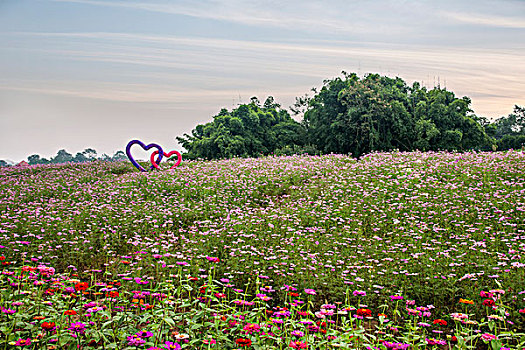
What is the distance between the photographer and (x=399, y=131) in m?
23.1

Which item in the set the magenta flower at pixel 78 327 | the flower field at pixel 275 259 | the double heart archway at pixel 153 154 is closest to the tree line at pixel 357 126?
the double heart archway at pixel 153 154

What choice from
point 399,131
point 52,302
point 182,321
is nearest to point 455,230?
point 182,321

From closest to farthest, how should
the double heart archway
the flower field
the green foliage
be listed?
the flower field → the double heart archway → the green foliage

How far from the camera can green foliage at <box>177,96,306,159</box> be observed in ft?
80.1

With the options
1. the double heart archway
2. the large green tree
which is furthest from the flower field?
the large green tree

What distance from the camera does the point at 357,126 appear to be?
22.3 m

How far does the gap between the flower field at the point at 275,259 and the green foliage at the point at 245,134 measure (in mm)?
11571

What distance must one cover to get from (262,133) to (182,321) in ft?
76.7

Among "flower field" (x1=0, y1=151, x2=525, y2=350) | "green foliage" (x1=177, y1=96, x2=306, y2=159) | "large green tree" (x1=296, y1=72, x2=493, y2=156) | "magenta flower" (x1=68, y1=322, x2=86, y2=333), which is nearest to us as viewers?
"magenta flower" (x1=68, y1=322, x2=86, y2=333)

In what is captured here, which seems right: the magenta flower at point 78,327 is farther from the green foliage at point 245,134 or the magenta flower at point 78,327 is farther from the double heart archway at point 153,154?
the green foliage at point 245,134

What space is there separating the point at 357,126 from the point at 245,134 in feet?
23.0

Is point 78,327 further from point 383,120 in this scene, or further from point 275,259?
point 383,120

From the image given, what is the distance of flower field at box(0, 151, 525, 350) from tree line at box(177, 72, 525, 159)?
10.7m

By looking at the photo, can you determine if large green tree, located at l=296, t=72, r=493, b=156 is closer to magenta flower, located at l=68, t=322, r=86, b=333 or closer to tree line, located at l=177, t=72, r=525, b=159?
tree line, located at l=177, t=72, r=525, b=159
